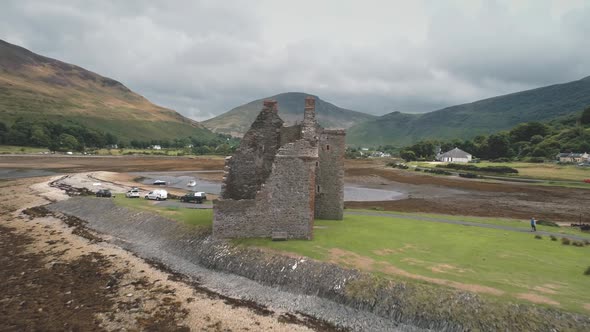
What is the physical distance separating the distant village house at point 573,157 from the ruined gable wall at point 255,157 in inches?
4190

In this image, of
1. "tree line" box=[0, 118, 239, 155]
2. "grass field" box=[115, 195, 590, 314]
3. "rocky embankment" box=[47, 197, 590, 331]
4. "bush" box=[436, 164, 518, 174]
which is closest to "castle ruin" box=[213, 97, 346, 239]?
"grass field" box=[115, 195, 590, 314]

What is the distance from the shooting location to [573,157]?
99750mm

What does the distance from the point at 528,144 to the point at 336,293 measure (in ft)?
469

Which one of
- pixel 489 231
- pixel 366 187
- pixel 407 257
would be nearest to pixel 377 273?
pixel 407 257

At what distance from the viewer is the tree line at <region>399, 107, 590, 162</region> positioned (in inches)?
4444

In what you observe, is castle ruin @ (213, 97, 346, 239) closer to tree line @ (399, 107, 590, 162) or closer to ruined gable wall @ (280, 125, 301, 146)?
ruined gable wall @ (280, 125, 301, 146)

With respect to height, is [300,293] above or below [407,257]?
below

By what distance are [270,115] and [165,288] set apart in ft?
46.0

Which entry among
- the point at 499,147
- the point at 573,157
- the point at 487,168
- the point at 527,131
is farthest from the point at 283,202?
the point at 527,131

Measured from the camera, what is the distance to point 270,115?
85.3 feet

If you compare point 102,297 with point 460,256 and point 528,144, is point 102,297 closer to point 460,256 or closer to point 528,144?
point 460,256

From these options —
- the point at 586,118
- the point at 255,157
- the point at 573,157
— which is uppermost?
the point at 586,118

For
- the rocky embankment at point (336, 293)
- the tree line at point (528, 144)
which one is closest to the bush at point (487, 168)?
the tree line at point (528, 144)

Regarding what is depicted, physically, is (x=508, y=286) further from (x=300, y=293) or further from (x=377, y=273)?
(x=300, y=293)
